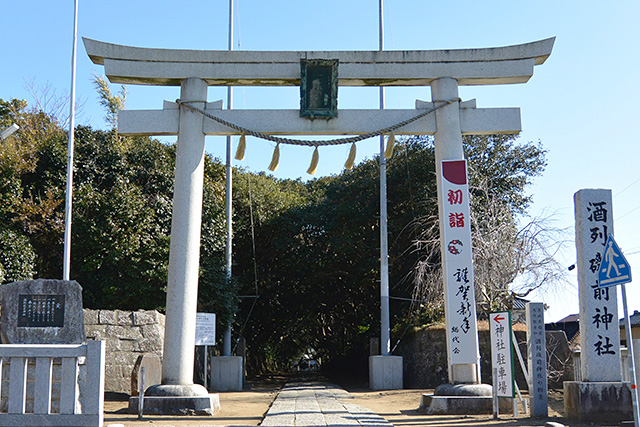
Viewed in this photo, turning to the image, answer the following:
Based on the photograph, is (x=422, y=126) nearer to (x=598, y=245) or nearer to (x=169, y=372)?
(x=598, y=245)

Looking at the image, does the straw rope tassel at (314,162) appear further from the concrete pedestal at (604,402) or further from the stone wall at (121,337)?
the stone wall at (121,337)

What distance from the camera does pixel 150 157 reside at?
18172mm

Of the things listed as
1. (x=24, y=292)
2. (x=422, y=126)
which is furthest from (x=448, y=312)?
(x=24, y=292)

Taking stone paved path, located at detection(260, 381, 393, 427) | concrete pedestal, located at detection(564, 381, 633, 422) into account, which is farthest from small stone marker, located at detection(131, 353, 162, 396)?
concrete pedestal, located at detection(564, 381, 633, 422)

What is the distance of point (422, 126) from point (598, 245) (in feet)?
11.2

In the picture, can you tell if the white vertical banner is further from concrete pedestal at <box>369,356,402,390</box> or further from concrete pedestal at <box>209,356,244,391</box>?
concrete pedestal at <box>209,356,244,391</box>

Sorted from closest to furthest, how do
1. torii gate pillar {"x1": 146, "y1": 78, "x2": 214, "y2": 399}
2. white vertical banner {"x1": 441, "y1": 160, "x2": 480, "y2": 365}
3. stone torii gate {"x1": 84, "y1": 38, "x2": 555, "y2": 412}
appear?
torii gate pillar {"x1": 146, "y1": 78, "x2": 214, "y2": 399} < white vertical banner {"x1": 441, "y1": 160, "x2": 480, "y2": 365} < stone torii gate {"x1": 84, "y1": 38, "x2": 555, "y2": 412}

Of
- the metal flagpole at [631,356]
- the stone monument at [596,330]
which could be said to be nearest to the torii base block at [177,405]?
the stone monument at [596,330]

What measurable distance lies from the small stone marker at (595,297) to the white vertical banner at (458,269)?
1.69 m

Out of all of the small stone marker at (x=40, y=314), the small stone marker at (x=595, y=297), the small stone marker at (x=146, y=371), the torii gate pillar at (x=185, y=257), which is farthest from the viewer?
the small stone marker at (x=146, y=371)

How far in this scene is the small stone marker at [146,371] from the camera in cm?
1041

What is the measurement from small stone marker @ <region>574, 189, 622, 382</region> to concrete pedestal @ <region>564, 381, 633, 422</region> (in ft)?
0.48

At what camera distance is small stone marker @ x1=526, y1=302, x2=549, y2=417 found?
368 inches

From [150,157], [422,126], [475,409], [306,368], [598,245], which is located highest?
[150,157]
